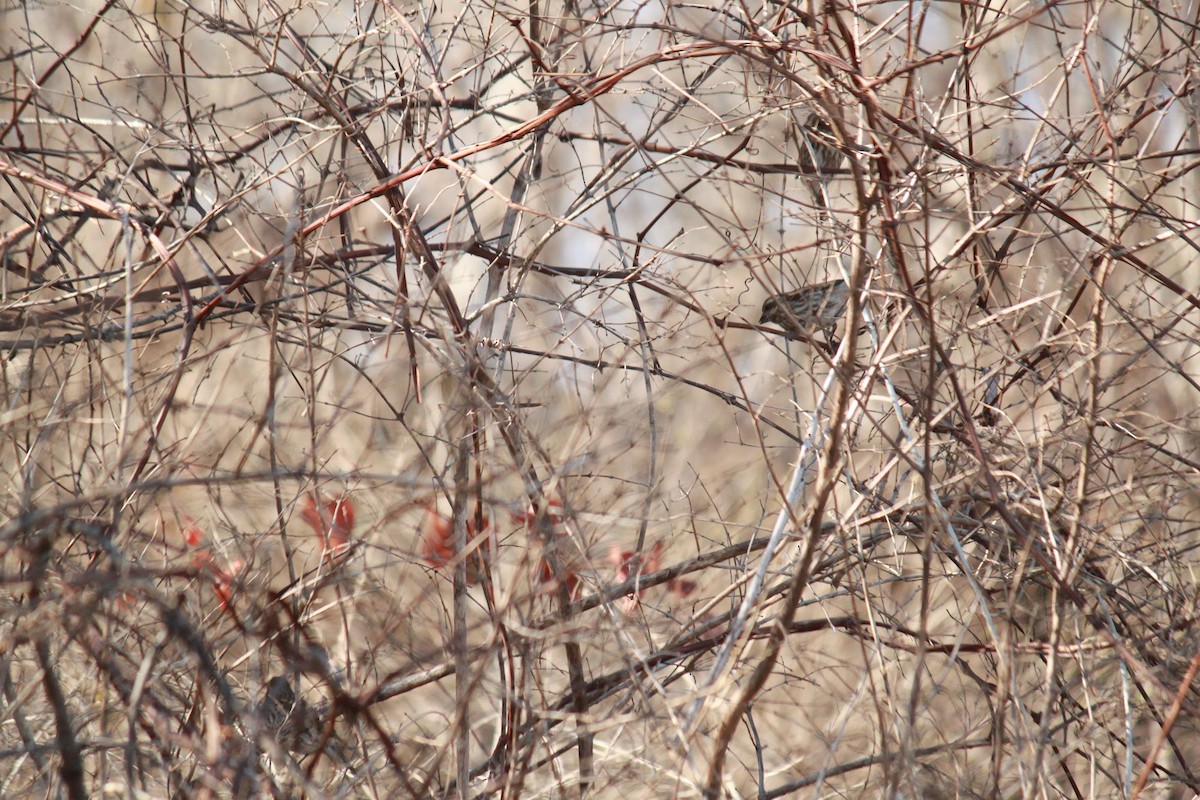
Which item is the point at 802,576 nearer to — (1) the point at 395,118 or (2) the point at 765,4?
(2) the point at 765,4

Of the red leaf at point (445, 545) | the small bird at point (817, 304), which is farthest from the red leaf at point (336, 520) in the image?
the small bird at point (817, 304)

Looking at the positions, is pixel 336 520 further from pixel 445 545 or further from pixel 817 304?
pixel 817 304

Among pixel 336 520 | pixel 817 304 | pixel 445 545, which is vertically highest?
pixel 817 304

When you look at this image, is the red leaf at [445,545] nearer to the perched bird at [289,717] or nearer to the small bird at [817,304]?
the perched bird at [289,717]

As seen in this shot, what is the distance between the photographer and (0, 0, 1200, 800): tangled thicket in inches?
92.4

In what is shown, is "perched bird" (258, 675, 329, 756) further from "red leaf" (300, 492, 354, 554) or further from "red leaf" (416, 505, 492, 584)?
"red leaf" (416, 505, 492, 584)

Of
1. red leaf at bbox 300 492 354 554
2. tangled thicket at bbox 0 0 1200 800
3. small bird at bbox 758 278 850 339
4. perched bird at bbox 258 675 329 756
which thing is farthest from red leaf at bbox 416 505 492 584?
small bird at bbox 758 278 850 339

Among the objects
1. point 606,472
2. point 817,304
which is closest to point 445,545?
point 606,472

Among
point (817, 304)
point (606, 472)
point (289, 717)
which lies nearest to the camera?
point (289, 717)

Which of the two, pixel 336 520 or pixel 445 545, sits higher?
pixel 336 520

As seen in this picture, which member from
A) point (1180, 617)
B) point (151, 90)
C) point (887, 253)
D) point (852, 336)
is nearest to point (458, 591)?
point (852, 336)

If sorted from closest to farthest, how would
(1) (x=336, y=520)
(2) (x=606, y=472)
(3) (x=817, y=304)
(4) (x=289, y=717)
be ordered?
(4) (x=289, y=717) → (1) (x=336, y=520) → (2) (x=606, y=472) → (3) (x=817, y=304)

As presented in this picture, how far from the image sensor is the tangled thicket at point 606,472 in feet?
7.70

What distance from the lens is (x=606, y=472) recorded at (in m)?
3.03
